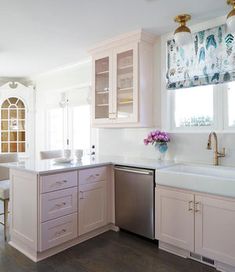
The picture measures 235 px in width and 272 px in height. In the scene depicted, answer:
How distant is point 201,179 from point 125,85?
1.50 metres

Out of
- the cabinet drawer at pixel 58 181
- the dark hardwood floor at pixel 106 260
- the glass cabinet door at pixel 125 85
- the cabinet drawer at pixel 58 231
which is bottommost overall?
the dark hardwood floor at pixel 106 260

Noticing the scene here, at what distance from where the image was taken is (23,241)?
2.36 metres

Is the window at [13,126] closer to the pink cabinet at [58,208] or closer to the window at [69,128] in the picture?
the window at [69,128]

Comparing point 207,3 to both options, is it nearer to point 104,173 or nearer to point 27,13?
point 27,13

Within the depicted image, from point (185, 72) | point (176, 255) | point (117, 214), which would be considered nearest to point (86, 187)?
point (117, 214)

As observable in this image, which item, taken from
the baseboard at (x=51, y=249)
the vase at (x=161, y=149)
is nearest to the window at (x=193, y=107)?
the vase at (x=161, y=149)

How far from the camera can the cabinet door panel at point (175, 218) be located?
2.16 metres

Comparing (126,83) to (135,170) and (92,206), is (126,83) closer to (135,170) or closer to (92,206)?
(135,170)

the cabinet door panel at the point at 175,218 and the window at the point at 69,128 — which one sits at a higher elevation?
the window at the point at 69,128

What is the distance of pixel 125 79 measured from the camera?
2.99 meters

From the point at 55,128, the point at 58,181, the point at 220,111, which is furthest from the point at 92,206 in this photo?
the point at 55,128

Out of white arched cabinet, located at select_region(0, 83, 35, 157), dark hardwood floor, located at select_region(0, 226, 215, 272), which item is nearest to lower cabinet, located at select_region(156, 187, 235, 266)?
dark hardwood floor, located at select_region(0, 226, 215, 272)

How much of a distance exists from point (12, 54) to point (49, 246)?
2.82 meters

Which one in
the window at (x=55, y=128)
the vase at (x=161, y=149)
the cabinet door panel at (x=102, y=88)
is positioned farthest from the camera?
the window at (x=55, y=128)
